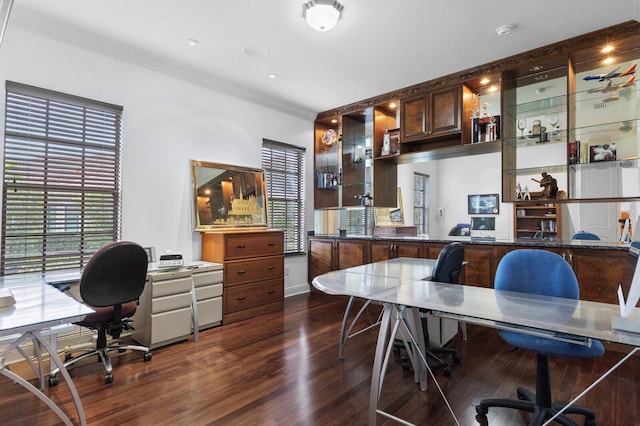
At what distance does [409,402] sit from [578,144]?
10.3ft

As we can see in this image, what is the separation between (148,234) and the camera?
3.55 m

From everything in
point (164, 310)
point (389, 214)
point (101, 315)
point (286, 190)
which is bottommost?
point (164, 310)

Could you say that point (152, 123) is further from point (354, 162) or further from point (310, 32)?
point (354, 162)

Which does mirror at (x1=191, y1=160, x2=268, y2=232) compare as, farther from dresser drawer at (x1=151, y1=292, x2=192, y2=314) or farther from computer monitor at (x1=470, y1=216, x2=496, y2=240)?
computer monitor at (x1=470, y1=216, x2=496, y2=240)

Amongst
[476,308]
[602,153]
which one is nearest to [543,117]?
[602,153]

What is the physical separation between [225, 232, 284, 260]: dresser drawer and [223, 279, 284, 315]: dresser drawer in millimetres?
372

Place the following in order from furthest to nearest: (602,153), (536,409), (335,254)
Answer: (335,254)
(602,153)
(536,409)

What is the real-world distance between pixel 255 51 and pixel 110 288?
104 inches

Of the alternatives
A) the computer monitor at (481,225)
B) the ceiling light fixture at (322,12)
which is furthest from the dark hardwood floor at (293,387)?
the computer monitor at (481,225)

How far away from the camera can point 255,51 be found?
3416 millimetres

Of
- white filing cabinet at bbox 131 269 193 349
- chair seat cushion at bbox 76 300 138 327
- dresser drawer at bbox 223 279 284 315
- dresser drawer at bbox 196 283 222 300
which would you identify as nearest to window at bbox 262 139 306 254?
dresser drawer at bbox 223 279 284 315

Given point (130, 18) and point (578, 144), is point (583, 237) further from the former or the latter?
point (130, 18)

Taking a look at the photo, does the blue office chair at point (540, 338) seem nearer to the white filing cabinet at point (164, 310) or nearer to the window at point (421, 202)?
the white filing cabinet at point (164, 310)

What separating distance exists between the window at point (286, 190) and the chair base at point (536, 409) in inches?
140
